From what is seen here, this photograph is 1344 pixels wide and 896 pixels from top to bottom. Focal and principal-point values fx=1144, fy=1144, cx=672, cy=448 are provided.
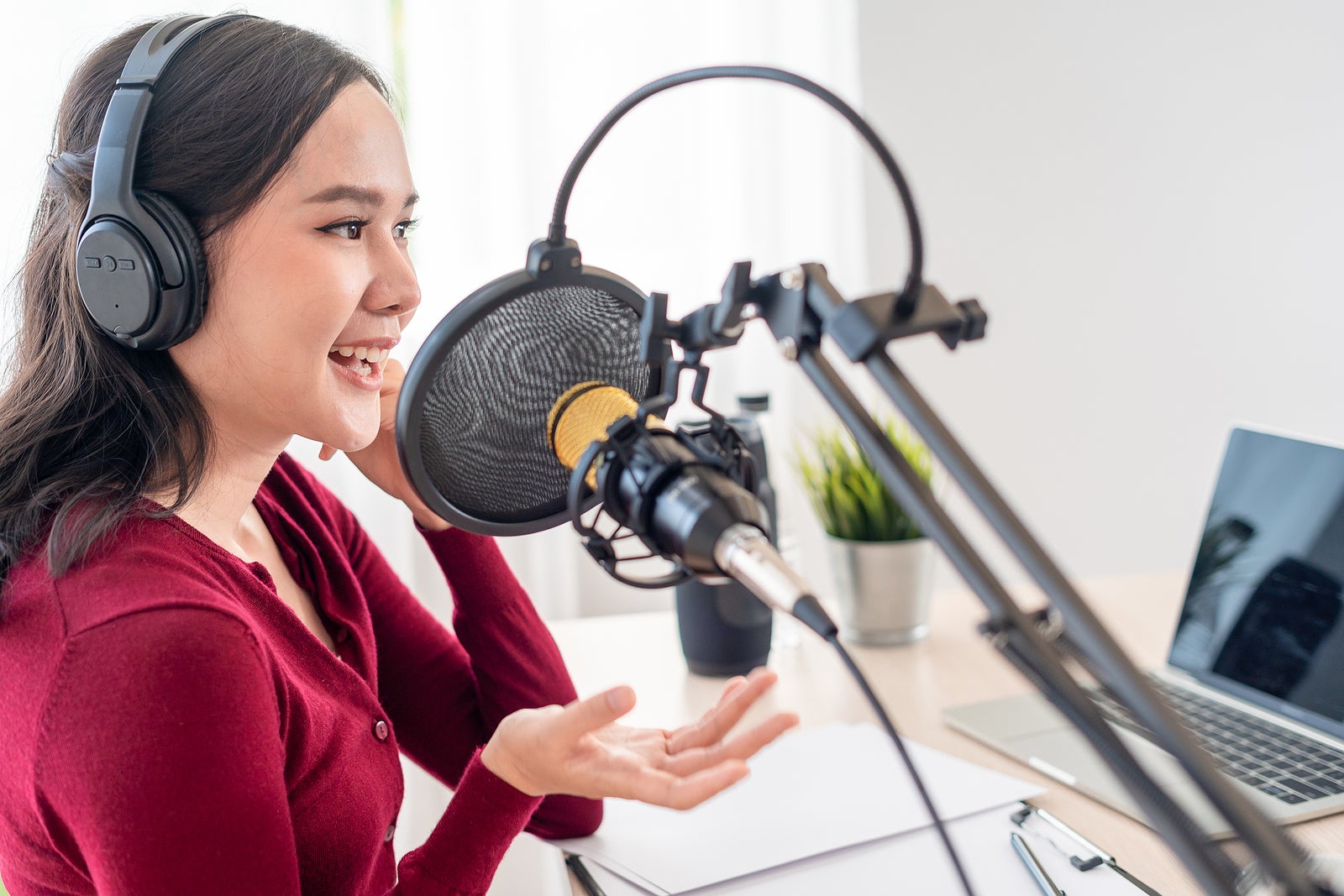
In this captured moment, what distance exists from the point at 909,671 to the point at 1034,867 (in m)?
0.46

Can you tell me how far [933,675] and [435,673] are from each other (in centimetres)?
55

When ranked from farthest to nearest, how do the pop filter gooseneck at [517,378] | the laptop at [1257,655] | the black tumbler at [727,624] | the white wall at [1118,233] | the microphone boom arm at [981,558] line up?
the white wall at [1118,233], the black tumbler at [727,624], the laptop at [1257,655], the pop filter gooseneck at [517,378], the microphone boom arm at [981,558]

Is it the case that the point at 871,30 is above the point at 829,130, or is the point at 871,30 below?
above

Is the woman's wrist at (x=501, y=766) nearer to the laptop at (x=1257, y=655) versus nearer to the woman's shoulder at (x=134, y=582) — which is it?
the woman's shoulder at (x=134, y=582)

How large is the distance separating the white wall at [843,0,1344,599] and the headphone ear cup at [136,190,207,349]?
1.91 meters

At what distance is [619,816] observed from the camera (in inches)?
39.7

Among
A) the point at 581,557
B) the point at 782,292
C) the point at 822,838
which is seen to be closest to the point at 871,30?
the point at 581,557

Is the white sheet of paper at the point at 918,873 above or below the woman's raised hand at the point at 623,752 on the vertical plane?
below

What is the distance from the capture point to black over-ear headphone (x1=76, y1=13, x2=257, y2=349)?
2.52 feet

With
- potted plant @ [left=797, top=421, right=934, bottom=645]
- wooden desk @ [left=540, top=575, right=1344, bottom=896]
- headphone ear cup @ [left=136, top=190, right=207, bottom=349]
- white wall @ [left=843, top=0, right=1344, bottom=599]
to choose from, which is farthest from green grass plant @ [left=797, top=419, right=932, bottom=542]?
white wall @ [left=843, top=0, right=1344, bottom=599]

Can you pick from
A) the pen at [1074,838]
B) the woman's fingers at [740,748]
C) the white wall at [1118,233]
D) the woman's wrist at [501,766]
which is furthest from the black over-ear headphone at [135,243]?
the white wall at [1118,233]

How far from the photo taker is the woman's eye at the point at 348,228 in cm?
85

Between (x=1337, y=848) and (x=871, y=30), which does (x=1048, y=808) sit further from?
(x=871, y=30)

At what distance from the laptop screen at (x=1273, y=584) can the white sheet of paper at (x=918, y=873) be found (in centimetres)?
37
